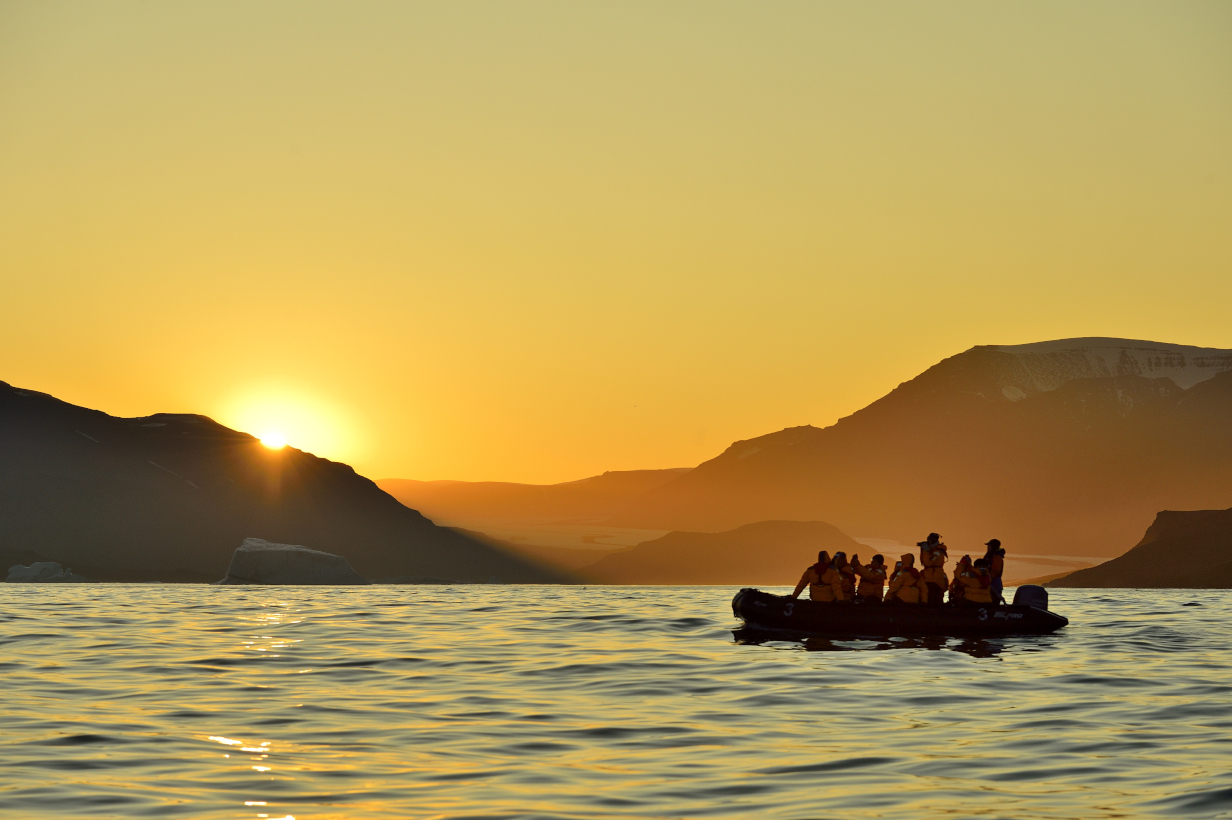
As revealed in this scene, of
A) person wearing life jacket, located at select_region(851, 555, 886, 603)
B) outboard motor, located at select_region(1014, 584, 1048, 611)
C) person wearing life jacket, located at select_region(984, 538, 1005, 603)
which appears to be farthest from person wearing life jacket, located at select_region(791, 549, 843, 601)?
outboard motor, located at select_region(1014, 584, 1048, 611)

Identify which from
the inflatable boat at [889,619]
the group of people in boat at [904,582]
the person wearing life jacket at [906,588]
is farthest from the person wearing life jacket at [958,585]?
the person wearing life jacket at [906,588]

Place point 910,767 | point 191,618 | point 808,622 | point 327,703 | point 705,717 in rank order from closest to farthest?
point 910,767
point 705,717
point 327,703
point 808,622
point 191,618

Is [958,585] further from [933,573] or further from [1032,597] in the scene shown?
[1032,597]

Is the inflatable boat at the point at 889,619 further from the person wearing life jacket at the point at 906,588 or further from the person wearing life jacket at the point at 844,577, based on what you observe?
the person wearing life jacket at the point at 844,577

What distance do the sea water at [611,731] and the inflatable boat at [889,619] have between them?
2.72 meters

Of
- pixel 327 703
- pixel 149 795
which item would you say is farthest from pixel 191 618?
pixel 149 795

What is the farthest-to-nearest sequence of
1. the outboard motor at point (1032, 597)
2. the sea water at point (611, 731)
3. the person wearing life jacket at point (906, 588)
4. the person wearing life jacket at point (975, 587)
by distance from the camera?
the outboard motor at point (1032, 597) → the person wearing life jacket at point (975, 587) → the person wearing life jacket at point (906, 588) → the sea water at point (611, 731)

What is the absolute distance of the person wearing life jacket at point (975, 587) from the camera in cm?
3816

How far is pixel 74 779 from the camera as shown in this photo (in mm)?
13625

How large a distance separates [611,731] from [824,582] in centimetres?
2089

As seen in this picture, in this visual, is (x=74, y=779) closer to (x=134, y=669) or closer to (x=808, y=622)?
(x=134, y=669)

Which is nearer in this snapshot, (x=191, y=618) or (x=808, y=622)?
(x=808, y=622)

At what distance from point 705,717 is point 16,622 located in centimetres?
3498

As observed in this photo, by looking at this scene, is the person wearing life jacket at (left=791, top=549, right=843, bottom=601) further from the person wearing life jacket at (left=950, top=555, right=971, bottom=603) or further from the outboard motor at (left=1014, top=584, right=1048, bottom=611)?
the outboard motor at (left=1014, top=584, right=1048, bottom=611)
